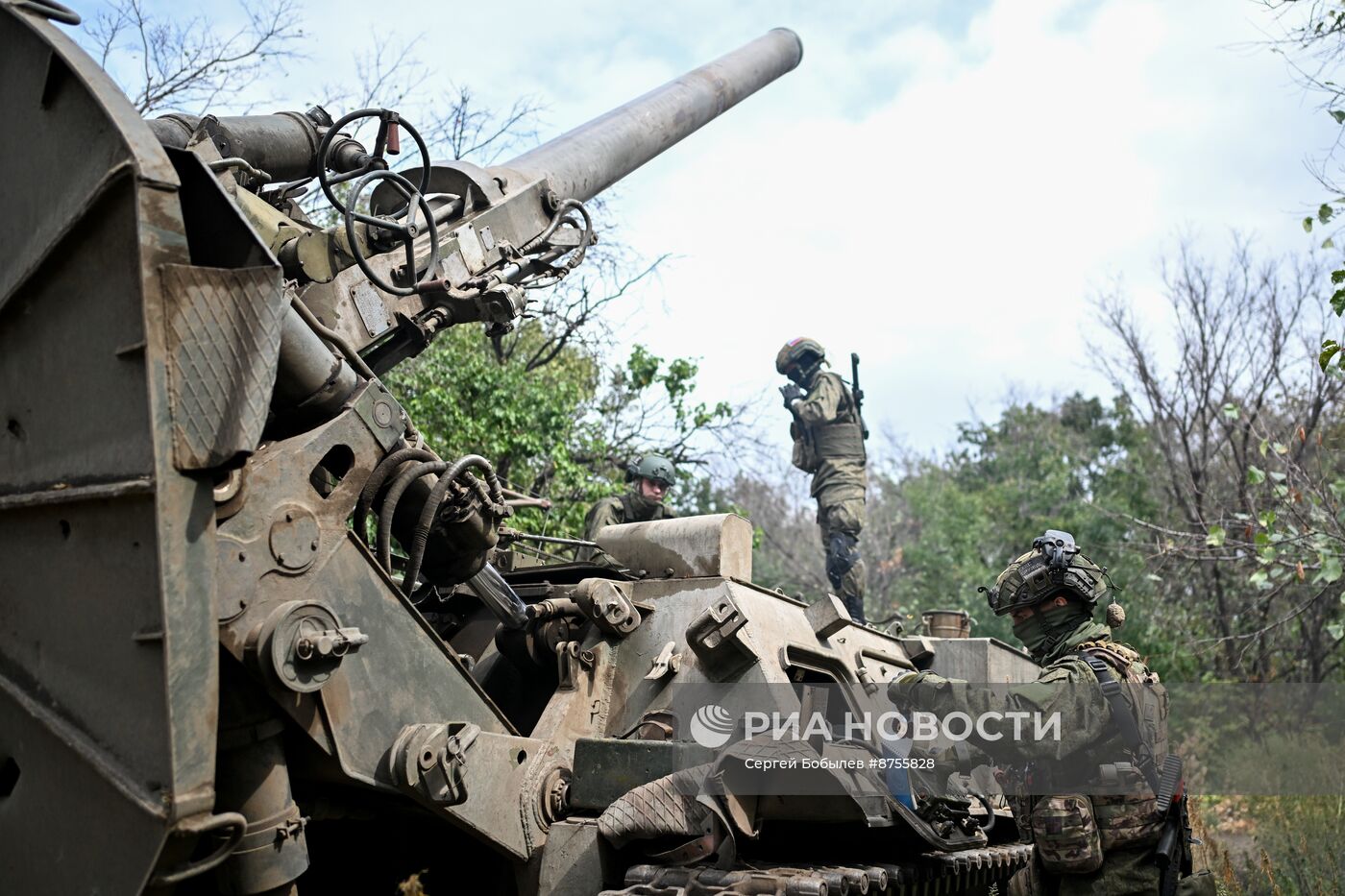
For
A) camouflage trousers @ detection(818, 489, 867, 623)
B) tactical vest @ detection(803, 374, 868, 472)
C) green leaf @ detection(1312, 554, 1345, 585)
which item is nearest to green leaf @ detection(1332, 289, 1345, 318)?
green leaf @ detection(1312, 554, 1345, 585)

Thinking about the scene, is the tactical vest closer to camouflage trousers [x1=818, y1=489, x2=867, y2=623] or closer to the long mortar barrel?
camouflage trousers [x1=818, y1=489, x2=867, y2=623]

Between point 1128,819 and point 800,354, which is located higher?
point 800,354

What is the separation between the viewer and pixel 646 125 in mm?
8328

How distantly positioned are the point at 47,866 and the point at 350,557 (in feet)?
3.90

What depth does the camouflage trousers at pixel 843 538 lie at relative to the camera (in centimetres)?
1085

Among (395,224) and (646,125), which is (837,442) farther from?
(395,224)

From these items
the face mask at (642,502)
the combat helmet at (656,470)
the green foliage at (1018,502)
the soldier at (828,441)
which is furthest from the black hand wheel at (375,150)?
the green foliage at (1018,502)

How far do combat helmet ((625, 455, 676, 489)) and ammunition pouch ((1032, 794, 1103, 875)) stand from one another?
351 centimetres

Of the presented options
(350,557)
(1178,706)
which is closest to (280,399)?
(350,557)

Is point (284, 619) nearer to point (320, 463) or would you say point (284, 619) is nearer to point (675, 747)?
point (320, 463)

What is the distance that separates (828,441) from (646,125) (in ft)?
13.0

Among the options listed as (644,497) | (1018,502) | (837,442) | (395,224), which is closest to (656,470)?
(644,497)

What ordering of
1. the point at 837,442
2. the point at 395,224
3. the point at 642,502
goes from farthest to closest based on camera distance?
the point at 837,442 → the point at 642,502 → the point at 395,224

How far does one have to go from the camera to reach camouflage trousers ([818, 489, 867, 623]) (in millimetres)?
10852
